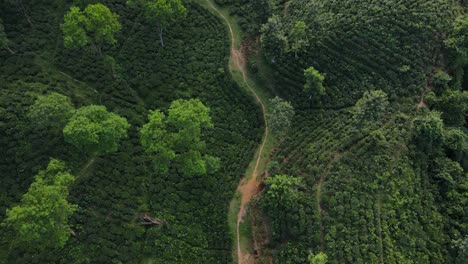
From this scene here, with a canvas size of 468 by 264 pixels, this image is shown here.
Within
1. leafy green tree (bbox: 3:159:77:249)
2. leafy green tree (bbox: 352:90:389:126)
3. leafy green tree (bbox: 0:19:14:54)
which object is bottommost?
leafy green tree (bbox: 3:159:77:249)

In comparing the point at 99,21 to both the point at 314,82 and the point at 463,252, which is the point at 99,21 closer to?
the point at 314,82

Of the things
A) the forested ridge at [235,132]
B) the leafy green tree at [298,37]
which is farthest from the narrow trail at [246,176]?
the leafy green tree at [298,37]

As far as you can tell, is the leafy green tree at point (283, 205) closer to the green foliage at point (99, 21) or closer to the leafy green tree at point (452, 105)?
the leafy green tree at point (452, 105)

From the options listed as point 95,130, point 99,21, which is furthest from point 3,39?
point 95,130

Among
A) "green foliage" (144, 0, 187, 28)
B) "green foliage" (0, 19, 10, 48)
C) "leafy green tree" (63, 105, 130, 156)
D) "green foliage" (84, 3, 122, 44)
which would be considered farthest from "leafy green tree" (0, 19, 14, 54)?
"green foliage" (144, 0, 187, 28)

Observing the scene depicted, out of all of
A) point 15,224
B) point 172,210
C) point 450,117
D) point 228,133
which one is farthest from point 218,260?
point 450,117

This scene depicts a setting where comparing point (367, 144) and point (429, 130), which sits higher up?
point (429, 130)

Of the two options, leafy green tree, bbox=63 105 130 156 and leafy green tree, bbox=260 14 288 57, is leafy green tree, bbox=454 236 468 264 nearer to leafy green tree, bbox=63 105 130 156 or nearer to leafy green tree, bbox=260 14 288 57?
leafy green tree, bbox=260 14 288 57

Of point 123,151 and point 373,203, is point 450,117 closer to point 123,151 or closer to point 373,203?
point 373,203
